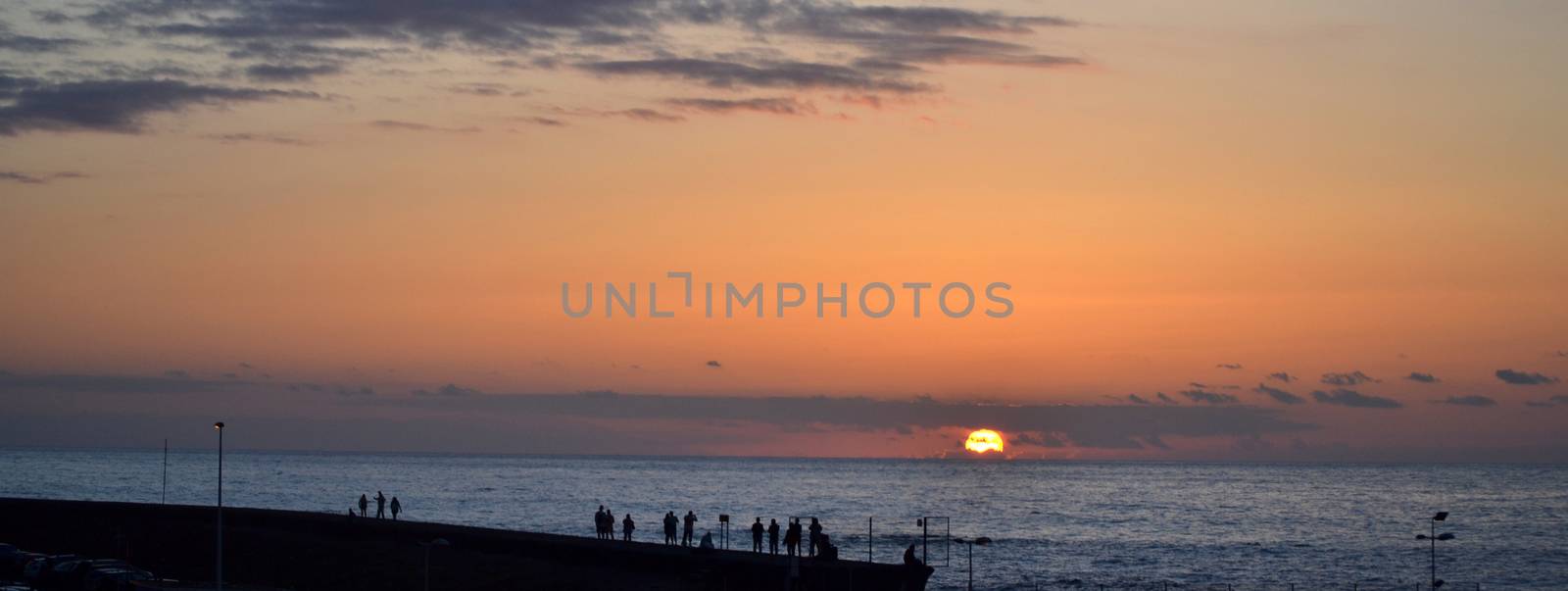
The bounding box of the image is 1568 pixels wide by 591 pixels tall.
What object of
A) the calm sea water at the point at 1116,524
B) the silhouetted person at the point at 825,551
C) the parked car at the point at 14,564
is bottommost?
the calm sea water at the point at 1116,524

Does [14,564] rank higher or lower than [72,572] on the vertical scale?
lower

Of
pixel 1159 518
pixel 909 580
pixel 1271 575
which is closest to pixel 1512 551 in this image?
pixel 1271 575

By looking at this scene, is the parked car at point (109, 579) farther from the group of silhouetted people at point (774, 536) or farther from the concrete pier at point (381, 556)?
the group of silhouetted people at point (774, 536)

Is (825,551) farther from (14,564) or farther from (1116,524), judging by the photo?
(1116,524)

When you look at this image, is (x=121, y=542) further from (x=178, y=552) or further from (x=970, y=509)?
(x=970, y=509)

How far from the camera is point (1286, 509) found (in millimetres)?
159625

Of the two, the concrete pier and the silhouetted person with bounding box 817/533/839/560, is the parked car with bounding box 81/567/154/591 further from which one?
the silhouetted person with bounding box 817/533/839/560

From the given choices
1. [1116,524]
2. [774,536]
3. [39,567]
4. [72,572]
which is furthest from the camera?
[1116,524]

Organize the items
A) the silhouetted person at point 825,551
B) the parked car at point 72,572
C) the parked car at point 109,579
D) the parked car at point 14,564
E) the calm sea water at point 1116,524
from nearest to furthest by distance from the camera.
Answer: the parked car at point 109,579 < the parked car at point 72,572 < the silhouetted person at point 825,551 < the parked car at point 14,564 < the calm sea water at point 1116,524

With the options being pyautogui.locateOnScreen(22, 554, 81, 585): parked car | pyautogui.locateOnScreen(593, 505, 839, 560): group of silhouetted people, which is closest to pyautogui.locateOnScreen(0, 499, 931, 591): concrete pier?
pyautogui.locateOnScreen(593, 505, 839, 560): group of silhouetted people

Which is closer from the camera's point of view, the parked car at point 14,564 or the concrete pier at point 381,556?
the concrete pier at point 381,556

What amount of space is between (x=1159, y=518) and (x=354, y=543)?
96.5 meters

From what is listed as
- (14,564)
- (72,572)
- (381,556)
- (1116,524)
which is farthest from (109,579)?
(1116,524)

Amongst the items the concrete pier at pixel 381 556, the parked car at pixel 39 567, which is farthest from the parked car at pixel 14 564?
the concrete pier at pixel 381 556
